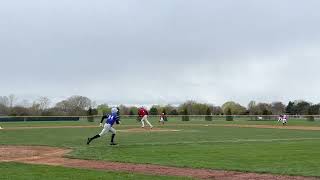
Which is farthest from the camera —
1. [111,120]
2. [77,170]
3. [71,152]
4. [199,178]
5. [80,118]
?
[80,118]

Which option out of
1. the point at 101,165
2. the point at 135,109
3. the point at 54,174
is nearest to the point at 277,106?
the point at 135,109

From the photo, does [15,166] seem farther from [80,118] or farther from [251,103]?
[251,103]

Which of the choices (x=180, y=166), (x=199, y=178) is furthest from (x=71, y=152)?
(x=199, y=178)

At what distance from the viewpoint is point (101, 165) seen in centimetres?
1758

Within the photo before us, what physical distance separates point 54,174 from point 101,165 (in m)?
2.82

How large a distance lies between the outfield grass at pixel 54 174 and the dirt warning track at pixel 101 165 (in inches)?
34.4

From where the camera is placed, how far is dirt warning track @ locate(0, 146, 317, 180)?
14750 millimetres

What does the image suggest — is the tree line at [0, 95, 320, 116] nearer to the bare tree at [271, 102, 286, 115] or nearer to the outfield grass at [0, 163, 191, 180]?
the bare tree at [271, 102, 286, 115]

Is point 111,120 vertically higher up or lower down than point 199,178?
higher up

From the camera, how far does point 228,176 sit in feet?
48.4

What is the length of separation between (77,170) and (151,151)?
21.7 feet

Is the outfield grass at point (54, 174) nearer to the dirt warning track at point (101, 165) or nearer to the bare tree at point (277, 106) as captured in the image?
the dirt warning track at point (101, 165)

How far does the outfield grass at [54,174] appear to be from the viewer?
14.2 m

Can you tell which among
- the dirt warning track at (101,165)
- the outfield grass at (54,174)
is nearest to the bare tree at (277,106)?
the dirt warning track at (101,165)
